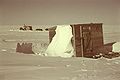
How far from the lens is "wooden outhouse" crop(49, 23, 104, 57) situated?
5.84 feet

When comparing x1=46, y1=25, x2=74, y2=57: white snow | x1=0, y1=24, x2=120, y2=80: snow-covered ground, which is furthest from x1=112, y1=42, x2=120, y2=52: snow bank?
x1=46, y1=25, x2=74, y2=57: white snow

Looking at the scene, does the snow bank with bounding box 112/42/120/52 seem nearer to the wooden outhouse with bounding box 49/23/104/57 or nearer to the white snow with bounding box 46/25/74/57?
the wooden outhouse with bounding box 49/23/104/57

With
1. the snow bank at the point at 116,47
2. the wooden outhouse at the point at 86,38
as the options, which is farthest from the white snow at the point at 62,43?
the snow bank at the point at 116,47

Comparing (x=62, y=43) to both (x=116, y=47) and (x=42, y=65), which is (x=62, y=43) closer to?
(x=42, y=65)

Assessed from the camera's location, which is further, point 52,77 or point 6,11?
point 6,11

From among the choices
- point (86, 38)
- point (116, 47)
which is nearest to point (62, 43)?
point (86, 38)

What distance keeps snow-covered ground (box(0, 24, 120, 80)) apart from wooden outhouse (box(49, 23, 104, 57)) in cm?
5

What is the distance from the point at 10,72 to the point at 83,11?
2.44ft

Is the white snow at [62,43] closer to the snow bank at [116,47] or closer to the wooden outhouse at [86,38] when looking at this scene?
the wooden outhouse at [86,38]

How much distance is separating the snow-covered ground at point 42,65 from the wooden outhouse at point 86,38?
0.18ft

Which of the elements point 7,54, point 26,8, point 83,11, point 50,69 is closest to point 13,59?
point 7,54

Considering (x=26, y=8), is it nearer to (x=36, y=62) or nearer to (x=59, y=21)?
(x=59, y=21)

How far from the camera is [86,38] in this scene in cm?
180

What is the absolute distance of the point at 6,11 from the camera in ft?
5.75
